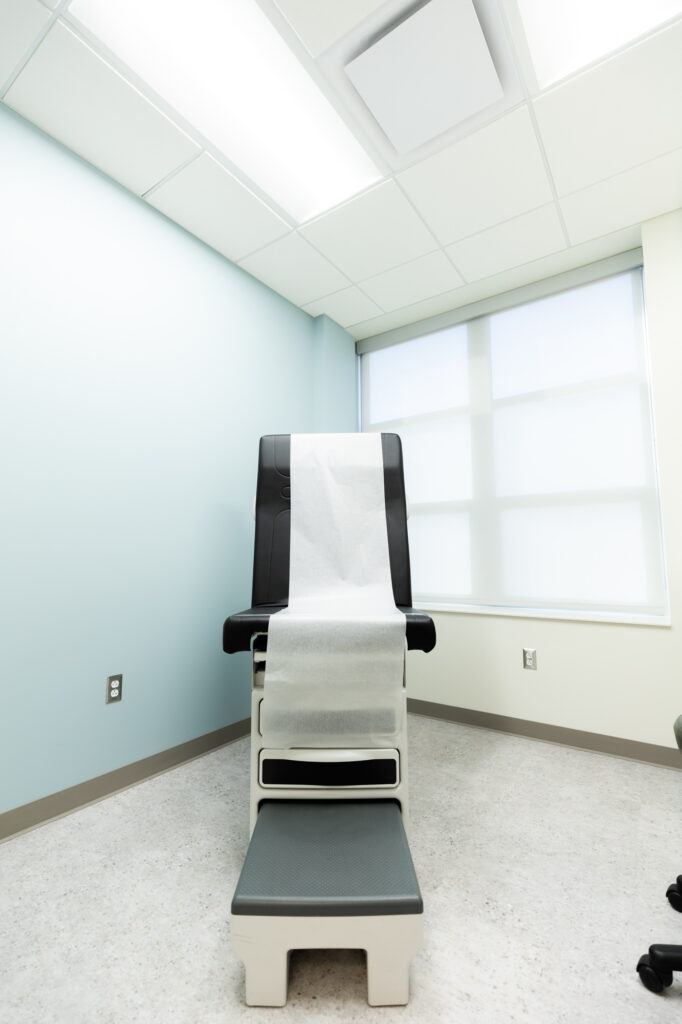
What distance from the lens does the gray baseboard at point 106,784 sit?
1.38 metres

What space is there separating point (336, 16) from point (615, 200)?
1353mm

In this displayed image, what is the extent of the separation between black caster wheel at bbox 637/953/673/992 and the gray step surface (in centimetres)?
50

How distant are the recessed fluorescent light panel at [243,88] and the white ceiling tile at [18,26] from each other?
4.3 inches

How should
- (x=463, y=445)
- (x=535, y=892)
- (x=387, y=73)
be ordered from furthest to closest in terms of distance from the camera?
(x=463, y=445) → (x=387, y=73) → (x=535, y=892)

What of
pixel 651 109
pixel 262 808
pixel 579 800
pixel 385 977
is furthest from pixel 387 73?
pixel 579 800

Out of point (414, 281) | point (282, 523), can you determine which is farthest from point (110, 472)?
point (414, 281)

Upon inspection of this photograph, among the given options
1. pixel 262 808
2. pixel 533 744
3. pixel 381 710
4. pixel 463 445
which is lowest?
pixel 533 744

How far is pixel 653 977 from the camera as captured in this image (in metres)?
0.87

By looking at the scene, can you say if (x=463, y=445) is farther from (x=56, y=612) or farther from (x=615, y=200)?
(x=56, y=612)

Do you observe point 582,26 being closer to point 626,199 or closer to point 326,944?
point 626,199

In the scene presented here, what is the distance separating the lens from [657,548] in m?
2.04

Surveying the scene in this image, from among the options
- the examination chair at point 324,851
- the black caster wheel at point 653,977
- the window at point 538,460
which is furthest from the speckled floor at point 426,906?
the window at point 538,460

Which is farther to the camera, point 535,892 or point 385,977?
point 535,892

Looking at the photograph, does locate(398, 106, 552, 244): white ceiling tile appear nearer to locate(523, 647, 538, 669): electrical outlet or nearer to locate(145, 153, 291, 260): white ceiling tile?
locate(145, 153, 291, 260): white ceiling tile
